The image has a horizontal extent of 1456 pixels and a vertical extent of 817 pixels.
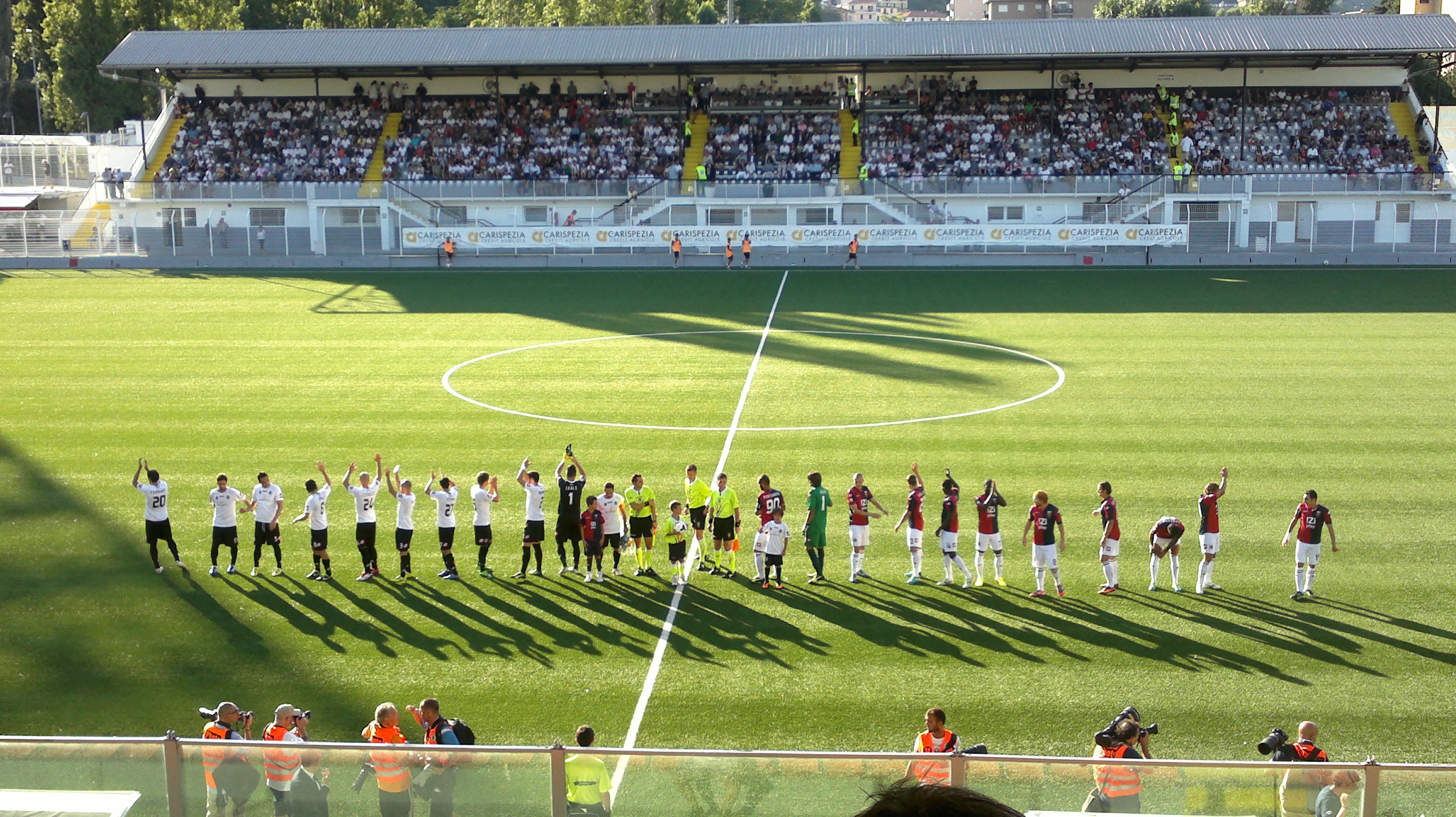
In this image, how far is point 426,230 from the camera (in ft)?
154

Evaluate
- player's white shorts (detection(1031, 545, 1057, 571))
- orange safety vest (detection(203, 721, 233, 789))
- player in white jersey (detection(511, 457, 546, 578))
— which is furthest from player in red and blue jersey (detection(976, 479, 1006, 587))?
orange safety vest (detection(203, 721, 233, 789))

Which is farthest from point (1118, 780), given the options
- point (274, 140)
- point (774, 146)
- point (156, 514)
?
point (274, 140)

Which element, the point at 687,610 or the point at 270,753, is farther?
the point at 687,610

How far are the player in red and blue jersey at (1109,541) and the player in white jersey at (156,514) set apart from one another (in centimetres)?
1163

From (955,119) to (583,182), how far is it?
16229mm

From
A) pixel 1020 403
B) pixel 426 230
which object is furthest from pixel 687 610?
pixel 426 230

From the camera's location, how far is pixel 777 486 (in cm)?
1961

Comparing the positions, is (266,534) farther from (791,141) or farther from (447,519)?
(791,141)

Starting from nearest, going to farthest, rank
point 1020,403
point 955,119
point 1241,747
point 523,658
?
point 1241,747
point 523,658
point 1020,403
point 955,119

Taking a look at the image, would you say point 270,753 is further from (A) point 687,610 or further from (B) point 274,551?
(B) point 274,551

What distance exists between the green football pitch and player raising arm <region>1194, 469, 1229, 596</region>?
37 centimetres

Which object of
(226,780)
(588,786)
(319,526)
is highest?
(226,780)

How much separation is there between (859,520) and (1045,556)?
2320mm

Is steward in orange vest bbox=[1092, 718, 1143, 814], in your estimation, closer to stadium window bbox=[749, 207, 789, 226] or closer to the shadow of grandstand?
the shadow of grandstand
